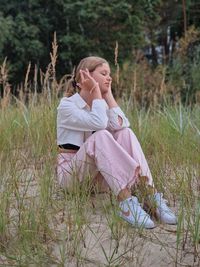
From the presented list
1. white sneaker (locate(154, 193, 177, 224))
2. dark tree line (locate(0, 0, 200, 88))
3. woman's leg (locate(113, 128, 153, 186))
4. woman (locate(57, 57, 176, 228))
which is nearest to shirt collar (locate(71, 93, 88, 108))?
woman (locate(57, 57, 176, 228))

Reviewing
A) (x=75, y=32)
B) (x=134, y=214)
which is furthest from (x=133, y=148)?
(x=75, y=32)

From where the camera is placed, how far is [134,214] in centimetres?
246

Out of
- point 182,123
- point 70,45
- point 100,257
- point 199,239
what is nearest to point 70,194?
point 100,257

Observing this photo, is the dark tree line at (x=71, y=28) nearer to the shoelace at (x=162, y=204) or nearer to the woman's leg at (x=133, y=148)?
the woman's leg at (x=133, y=148)

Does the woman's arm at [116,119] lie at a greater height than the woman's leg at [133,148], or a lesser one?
greater

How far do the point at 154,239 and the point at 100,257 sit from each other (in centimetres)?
28

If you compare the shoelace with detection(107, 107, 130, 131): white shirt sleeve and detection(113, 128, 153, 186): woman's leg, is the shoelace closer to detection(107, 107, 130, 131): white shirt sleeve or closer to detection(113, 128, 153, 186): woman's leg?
detection(113, 128, 153, 186): woman's leg

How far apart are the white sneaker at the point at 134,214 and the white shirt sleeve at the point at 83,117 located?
0.47m

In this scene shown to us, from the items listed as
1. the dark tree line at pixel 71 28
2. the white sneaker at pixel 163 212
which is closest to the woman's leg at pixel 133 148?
the white sneaker at pixel 163 212

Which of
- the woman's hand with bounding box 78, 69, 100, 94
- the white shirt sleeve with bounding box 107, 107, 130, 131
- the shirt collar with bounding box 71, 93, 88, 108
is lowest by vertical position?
the white shirt sleeve with bounding box 107, 107, 130, 131

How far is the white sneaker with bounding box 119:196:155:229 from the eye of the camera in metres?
2.45

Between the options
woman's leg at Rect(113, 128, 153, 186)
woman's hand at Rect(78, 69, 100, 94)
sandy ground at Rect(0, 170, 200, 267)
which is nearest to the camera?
sandy ground at Rect(0, 170, 200, 267)

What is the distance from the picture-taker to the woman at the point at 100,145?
8.51 ft

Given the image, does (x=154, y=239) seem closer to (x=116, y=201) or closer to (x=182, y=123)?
(x=116, y=201)
